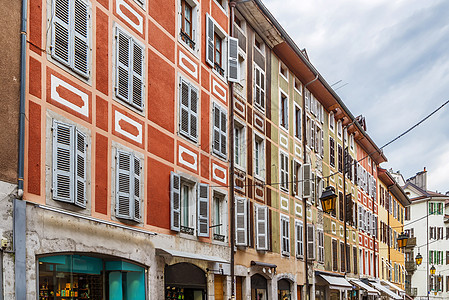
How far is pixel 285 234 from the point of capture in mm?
27125

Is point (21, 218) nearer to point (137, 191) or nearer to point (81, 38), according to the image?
point (81, 38)

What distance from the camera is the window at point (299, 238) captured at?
2878cm

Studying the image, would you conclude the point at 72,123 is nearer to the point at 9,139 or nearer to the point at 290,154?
the point at 9,139

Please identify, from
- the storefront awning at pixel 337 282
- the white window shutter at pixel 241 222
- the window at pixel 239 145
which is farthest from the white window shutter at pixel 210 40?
the storefront awning at pixel 337 282

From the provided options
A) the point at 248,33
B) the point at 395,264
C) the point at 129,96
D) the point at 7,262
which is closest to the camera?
the point at 7,262

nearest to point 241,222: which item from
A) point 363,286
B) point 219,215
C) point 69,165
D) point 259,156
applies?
point 219,215

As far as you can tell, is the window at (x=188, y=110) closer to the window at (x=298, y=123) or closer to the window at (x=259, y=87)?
the window at (x=259, y=87)

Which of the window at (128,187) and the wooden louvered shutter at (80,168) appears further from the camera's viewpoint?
the window at (128,187)

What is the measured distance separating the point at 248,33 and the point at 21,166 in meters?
14.5

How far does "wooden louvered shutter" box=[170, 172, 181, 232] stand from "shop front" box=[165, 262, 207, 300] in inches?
43.6

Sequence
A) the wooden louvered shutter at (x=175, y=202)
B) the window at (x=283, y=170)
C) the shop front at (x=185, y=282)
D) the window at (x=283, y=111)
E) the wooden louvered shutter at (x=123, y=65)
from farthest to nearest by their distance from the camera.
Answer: the window at (x=283, y=111) < the window at (x=283, y=170) < the shop front at (x=185, y=282) < the wooden louvered shutter at (x=175, y=202) < the wooden louvered shutter at (x=123, y=65)

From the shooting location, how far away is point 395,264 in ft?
182

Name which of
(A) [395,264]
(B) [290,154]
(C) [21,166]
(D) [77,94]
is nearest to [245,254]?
(B) [290,154]

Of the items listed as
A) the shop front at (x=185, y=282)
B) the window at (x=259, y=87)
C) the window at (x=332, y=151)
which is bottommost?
the shop front at (x=185, y=282)
